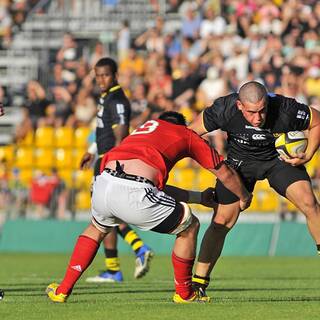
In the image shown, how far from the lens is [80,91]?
2811 centimetres

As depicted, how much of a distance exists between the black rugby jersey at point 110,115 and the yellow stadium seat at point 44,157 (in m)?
9.86

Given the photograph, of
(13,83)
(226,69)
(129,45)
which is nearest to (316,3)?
(226,69)

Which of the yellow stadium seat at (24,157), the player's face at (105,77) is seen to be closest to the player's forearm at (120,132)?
the player's face at (105,77)

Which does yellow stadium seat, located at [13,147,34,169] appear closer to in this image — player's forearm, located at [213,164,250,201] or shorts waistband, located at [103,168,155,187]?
player's forearm, located at [213,164,250,201]

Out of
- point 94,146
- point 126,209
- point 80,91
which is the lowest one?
point 80,91

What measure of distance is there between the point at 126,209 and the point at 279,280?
5.93 m

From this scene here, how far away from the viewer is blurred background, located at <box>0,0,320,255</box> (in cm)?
2283

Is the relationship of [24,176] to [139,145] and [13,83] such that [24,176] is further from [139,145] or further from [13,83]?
[139,145]

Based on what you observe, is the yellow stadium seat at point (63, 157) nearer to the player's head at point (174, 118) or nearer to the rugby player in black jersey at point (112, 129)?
the rugby player in black jersey at point (112, 129)

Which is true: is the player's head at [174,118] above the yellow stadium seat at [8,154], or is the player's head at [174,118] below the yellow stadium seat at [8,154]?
above

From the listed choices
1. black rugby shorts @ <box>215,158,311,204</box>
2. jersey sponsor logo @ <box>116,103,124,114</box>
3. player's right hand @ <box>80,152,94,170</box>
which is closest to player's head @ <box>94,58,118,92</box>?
jersey sponsor logo @ <box>116,103,124,114</box>

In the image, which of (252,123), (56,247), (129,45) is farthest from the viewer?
(129,45)

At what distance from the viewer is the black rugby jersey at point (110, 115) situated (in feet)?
47.3

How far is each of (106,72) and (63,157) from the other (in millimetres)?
10511
